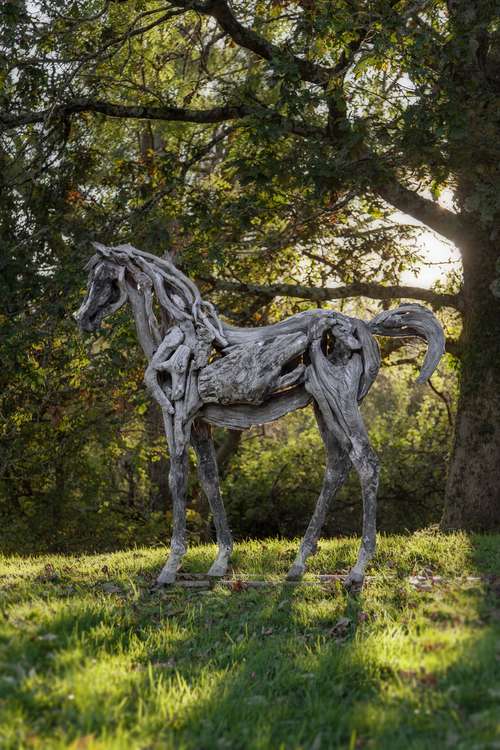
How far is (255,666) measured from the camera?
16.9ft

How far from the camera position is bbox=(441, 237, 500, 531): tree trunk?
10828 millimetres

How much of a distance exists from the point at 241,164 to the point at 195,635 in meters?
5.78

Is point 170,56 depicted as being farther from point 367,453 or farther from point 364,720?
point 364,720

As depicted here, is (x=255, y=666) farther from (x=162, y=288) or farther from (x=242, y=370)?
(x=162, y=288)

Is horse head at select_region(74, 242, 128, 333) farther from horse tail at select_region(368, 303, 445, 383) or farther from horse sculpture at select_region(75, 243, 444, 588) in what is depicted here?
horse tail at select_region(368, 303, 445, 383)

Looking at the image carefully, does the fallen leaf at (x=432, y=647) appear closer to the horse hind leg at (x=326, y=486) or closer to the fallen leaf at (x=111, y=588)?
the horse hind leg at (x=326, y=486)

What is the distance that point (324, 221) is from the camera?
→ 12.3 m

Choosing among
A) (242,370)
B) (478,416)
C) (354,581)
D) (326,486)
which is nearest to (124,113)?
(242,370)

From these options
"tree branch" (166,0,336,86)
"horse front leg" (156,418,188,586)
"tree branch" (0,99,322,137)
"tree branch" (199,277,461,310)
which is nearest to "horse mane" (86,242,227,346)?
"horse front leg" (156,418,188,586)

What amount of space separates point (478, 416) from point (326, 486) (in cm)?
391

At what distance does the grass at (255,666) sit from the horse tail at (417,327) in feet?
6.43

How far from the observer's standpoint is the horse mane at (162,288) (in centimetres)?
805

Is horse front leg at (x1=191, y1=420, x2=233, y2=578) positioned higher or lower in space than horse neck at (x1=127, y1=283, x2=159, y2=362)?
lower

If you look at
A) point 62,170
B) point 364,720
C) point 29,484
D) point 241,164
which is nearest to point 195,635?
point 364,720
